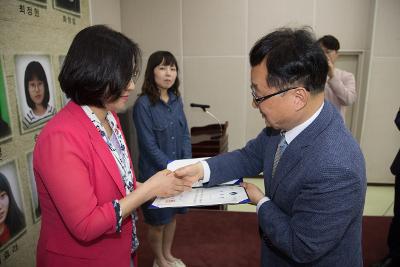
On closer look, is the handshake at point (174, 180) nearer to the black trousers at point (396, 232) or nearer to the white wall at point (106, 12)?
the black trousers at point (396, 232)

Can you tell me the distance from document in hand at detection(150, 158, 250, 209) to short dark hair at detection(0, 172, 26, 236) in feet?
3.40

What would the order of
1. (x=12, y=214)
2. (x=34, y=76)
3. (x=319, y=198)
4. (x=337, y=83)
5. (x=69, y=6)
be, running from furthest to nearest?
1. (x=337, y=83)
2. (x=69, y=6)
3. (x=34, y=76)
4. (x=12, y=214)
5. (x=319, y=198)

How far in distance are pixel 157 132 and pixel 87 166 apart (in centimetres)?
126

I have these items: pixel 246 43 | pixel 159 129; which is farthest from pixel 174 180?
pixel 246 43

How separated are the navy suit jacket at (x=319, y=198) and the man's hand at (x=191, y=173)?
0.36m

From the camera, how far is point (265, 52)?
101 centimetres

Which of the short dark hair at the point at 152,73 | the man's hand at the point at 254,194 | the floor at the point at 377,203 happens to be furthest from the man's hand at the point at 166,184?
the floor at the point at 377,203

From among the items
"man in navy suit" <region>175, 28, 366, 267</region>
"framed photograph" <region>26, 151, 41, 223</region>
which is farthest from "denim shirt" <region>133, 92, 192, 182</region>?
"man in navy suit" <region>175, 28, 366, 267</region>

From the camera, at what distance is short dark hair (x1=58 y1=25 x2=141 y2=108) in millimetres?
1025

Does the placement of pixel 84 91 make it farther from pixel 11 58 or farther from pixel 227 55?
pixel 227 55

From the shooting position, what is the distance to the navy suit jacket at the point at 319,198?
0.91 meters

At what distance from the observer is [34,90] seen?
2.04 metres

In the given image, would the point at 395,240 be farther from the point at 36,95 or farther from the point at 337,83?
the point at 36,95

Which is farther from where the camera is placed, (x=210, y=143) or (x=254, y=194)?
(x=210, y=143)
